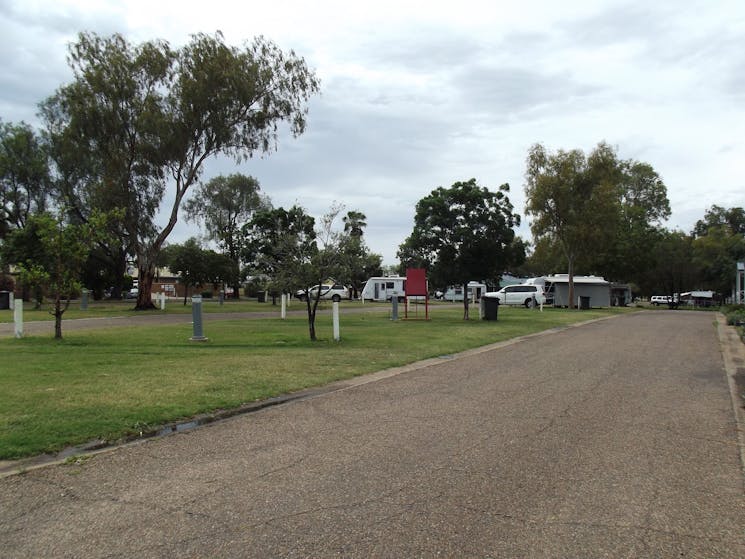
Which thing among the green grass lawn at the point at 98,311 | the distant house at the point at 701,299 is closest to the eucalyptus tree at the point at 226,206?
the green grass lawn at the point at 98,311

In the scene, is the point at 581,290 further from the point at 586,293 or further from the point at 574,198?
the point at 574,198

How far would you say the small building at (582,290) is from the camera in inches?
1915

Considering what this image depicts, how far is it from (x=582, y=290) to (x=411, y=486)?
47.9 metres

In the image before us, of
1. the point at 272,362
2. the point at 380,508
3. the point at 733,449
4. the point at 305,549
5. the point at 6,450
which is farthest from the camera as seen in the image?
the point at 272,362

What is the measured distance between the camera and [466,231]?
2669cm

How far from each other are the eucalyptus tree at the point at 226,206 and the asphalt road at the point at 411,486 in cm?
5937

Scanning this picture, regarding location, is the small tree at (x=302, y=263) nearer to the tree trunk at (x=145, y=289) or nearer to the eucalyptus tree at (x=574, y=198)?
the tree trunk at (x=145, y=289)

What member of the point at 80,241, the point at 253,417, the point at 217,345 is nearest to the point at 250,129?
the point at 80,241

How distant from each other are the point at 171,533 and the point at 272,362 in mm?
7710

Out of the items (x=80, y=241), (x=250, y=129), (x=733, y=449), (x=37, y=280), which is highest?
(x=250, y=129)

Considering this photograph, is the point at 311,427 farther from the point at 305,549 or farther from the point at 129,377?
the point at 129,377

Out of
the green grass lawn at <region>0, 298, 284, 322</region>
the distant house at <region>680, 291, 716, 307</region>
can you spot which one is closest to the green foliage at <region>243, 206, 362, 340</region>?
the green grass lawn at <region>0, 298, 284, 322</region>

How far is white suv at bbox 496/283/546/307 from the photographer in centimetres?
4512

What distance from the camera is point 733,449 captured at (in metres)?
5.78
